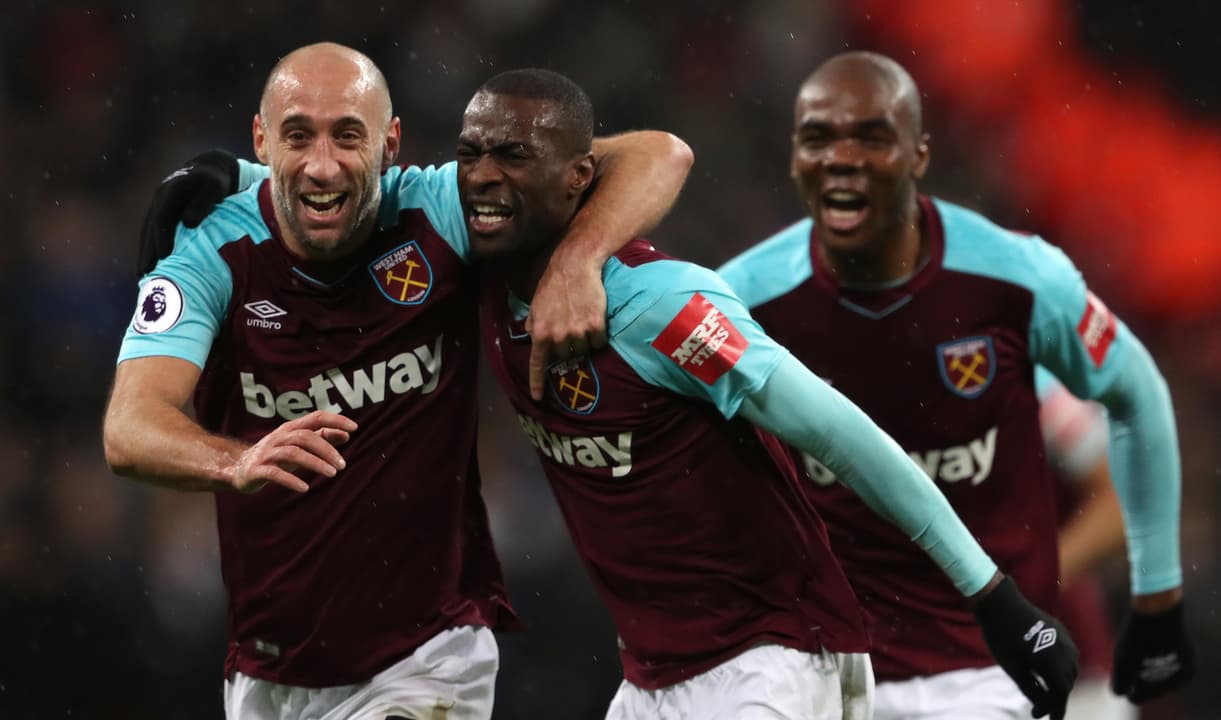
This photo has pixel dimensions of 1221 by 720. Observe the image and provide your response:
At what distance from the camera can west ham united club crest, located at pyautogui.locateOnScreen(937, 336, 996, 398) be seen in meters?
4.56

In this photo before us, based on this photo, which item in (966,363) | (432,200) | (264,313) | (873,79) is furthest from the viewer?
(873,79)

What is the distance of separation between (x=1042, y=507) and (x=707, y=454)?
1478mm

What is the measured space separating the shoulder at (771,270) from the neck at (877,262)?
84 millimetres

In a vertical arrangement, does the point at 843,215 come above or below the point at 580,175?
below

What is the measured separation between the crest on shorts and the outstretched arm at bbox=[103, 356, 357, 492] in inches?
19.8

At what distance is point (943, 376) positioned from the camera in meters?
4.57

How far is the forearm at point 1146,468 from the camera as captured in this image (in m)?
4.76

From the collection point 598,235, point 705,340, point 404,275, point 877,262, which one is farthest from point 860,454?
point 877,262

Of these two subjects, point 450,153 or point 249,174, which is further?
point 450,153

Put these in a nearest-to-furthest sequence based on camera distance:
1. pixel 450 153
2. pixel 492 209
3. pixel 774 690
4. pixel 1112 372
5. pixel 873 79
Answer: pixel 774 690 < pixel 492 209 < pixel 1112 372 < pixel 873 79 < pixel 450 153

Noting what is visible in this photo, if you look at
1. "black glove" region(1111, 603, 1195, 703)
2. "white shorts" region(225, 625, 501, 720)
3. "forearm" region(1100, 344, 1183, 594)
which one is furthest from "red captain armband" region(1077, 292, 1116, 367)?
"white shorts" region(225, 625, 501, 720)

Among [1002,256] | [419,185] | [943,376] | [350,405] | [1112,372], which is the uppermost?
[419,185]

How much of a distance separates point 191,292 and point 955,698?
2265mm

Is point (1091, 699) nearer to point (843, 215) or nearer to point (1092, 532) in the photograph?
point (1092, 532)
